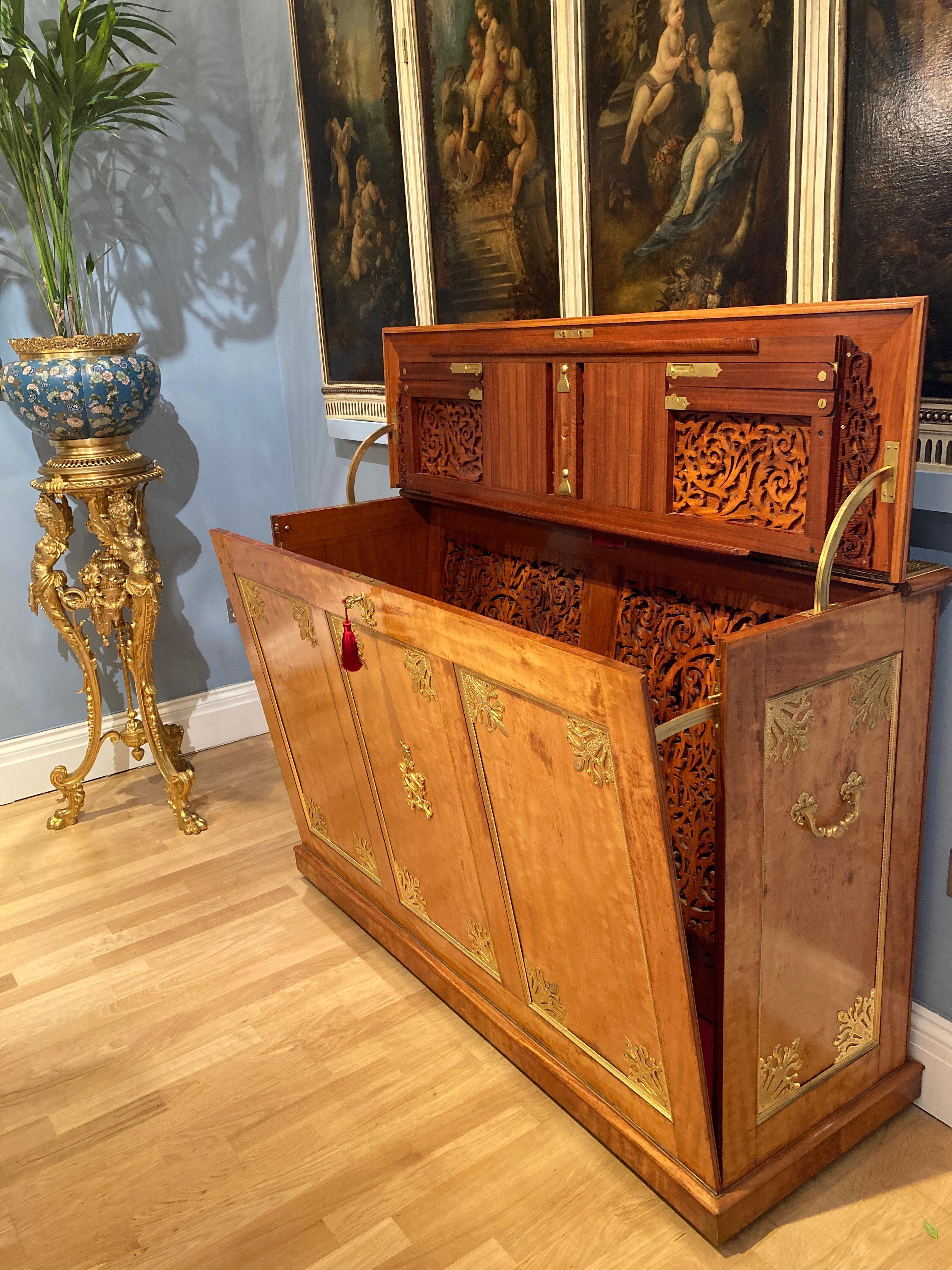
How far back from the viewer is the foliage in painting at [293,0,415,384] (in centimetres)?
277

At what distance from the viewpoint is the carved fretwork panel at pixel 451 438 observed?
7.45 ft

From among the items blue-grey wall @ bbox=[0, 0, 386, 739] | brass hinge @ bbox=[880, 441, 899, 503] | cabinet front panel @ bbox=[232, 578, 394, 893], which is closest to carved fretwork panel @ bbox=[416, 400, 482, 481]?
cabinet front panel @ bbox=[232, 578, 394, 893]

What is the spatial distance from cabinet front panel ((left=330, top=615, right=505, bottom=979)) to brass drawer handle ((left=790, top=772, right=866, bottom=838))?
1.80ft

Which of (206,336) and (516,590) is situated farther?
(206,336)

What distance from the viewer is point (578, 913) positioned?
5.32 feet

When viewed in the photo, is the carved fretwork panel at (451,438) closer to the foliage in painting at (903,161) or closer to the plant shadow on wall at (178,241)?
the foliage in painting at (903,161)

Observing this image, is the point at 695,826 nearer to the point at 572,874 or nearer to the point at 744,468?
the point at 572,874

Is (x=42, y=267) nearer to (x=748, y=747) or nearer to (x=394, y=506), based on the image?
(x=394, y=506)

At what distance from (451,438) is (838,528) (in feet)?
3.71

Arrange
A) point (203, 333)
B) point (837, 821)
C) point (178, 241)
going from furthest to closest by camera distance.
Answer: point (203, 333), point (178, 241), point (837, 821)

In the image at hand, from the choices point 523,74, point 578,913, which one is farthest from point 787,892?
point 523,74

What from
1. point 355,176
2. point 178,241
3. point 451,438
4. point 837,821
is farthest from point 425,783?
point 178,241

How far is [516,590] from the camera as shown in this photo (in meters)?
2.40

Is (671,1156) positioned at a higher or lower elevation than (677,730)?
lower
